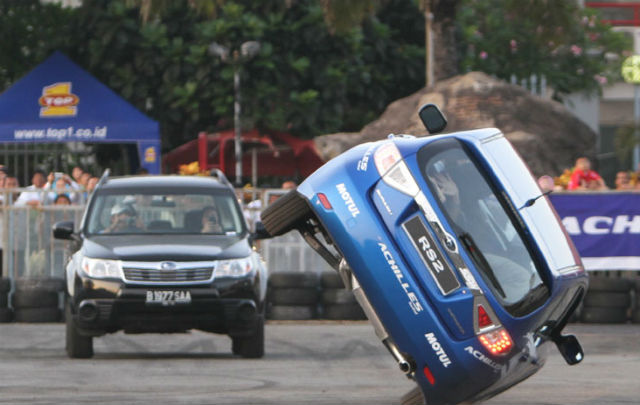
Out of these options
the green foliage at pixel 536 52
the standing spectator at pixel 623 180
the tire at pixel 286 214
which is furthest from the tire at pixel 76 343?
the green foliage at pixel 536 52

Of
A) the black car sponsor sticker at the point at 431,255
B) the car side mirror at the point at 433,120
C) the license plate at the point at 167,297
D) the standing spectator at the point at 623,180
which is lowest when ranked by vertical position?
the standing spectator at the point at 623,180

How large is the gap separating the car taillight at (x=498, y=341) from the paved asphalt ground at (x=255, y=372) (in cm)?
203

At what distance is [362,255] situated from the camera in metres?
9.09

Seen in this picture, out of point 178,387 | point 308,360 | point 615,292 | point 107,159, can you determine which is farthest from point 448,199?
point 107,159

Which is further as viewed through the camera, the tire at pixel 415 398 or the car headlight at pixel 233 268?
the car headlight at pixel 233 268

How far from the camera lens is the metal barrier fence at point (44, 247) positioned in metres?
19.4

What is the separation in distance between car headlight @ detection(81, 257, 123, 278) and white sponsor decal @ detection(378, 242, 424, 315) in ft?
16.7

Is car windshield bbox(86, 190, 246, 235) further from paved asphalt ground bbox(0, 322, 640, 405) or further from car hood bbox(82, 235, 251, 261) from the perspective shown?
paved asphalt ground bbox(0, 322, 640, 405)

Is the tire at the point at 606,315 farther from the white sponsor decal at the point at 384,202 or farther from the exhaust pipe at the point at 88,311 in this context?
the white sponsor decal at the point at 384,202

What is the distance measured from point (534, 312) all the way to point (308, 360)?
18.1 ft

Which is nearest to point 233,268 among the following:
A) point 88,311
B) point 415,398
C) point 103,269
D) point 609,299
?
point 103,269

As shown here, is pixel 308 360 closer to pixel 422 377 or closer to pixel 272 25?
pixel 422 377

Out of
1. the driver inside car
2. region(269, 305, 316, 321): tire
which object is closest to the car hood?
the driver inside car

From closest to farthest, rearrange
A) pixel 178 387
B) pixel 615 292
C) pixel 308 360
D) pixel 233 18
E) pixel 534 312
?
1. pixel 534 312
2. pixel 178 387
3. pixel 308 360
4. pixel 615 292
5. pixel 233 18
